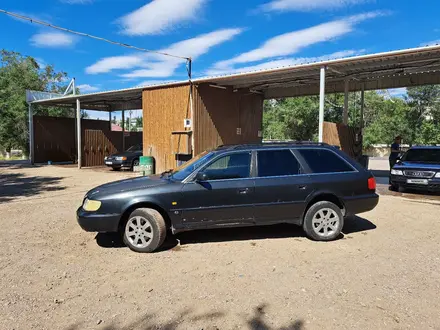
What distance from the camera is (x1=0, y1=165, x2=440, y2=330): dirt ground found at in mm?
3021

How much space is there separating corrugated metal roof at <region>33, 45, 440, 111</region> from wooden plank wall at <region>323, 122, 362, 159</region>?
180cm

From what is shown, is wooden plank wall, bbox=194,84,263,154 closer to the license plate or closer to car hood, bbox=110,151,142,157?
car hood, bbox=110,151,142,157

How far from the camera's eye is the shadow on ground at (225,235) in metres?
5.18

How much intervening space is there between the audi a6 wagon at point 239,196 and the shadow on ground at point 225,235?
0.40 metres

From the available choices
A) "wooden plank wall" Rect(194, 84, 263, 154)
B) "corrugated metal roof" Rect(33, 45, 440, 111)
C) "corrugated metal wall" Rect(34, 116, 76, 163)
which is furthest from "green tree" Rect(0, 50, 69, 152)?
"wooden plank wall" Rect(194, 84, 263, 154)

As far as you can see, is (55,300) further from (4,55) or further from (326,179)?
(4,55)

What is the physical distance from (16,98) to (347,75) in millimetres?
28652

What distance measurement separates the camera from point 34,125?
2028cm

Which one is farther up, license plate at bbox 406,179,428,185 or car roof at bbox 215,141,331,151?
car roof at bbox 215,141,331,151

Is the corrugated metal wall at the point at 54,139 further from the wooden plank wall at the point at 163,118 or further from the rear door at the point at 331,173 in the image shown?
the rear door at the point at 331,173

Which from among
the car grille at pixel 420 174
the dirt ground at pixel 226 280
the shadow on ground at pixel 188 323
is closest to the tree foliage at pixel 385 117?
the car grille at pixel 420 174

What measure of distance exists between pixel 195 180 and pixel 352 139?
9313mm

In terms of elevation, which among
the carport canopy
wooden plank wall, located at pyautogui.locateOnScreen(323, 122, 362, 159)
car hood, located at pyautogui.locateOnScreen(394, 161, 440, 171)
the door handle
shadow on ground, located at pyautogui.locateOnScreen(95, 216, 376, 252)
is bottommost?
shadow on ground, located at pyautogui.locateOnScreen(95, 216, 376, 252)

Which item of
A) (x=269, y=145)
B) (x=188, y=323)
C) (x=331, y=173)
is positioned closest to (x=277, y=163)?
(x=269, y=145)
